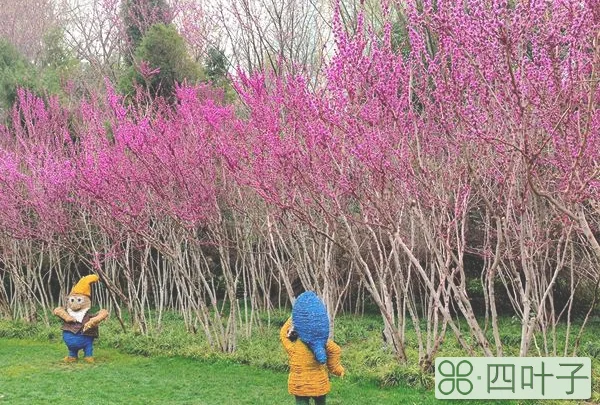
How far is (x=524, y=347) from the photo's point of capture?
18.6 feet

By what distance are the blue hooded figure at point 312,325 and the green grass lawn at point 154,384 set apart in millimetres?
1394

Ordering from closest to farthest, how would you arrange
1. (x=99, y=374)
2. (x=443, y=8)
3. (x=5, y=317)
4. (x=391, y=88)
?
(x=443, y=8)
(x=391, y=88)
(x=99, y=374)
(x=5, y=317)

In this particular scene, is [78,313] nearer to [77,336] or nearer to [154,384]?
[77,336]

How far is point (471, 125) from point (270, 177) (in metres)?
2.81

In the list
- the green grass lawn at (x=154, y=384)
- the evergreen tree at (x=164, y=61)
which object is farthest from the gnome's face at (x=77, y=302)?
the evergreen tree at (x=164, y=61)

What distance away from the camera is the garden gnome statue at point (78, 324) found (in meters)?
8.45

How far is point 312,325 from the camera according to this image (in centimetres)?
505

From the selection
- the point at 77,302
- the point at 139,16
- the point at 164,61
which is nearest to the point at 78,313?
the point at 77,302

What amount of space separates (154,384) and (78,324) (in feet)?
6.18

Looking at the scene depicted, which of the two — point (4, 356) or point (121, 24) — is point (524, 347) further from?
point (121, 24)

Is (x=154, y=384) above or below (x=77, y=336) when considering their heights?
below

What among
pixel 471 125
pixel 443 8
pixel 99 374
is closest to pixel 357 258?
pixel 471 125

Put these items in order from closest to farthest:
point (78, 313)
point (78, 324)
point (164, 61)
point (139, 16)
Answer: point (78, 324) → point (78, 313) → point (164, 61) → point (139, 16)

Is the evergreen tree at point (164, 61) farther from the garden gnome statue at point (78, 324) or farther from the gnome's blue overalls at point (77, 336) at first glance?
the gnome's blue overalls at point (77, 336)
